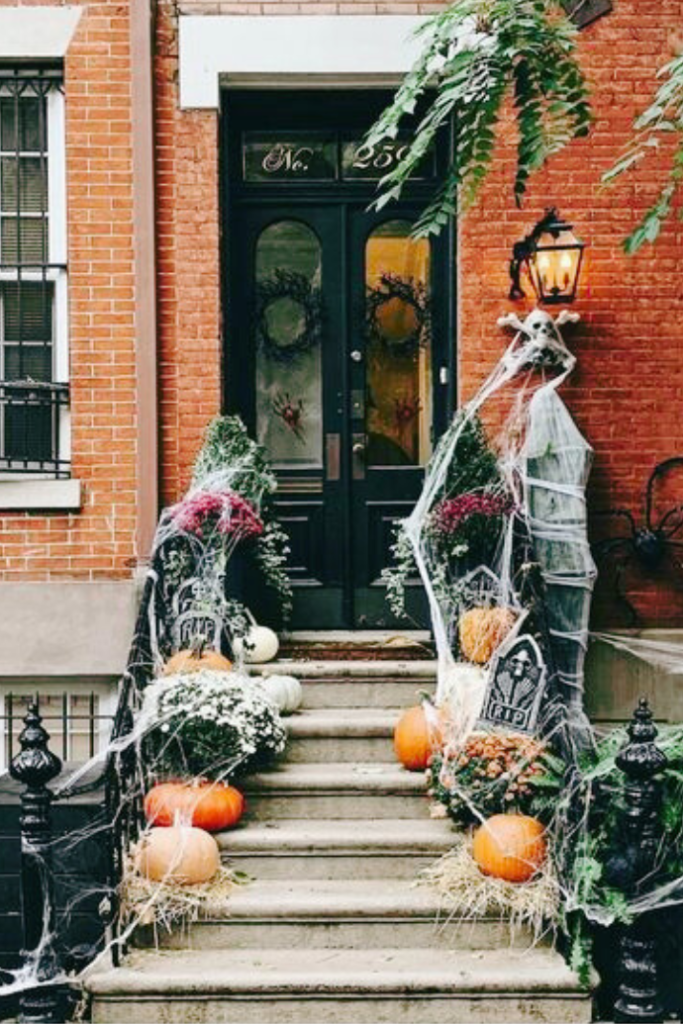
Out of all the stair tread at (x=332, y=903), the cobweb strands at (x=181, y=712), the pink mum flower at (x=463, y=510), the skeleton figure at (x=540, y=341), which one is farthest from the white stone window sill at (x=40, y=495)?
the stair tread at (x=332, y=903)

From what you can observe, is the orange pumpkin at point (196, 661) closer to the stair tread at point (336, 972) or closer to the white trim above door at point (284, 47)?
the stair tread at point (336, 972)

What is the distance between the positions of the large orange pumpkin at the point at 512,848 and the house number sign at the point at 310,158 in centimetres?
437

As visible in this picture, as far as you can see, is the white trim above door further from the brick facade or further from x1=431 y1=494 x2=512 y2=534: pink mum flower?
x1=431 y1=494 x2=512 y2=534: pink mum flower

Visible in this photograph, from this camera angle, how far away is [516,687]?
6.59 meters

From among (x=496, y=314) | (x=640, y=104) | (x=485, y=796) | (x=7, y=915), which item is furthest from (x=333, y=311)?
(x=7, y=915)

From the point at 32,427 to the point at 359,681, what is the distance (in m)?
2.60

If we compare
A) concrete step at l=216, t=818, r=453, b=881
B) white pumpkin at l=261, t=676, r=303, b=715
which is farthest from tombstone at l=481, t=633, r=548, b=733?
white pumpkin at l=261, t=676, r=303, b=715

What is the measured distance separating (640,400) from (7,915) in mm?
→ 4693

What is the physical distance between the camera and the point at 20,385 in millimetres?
8227

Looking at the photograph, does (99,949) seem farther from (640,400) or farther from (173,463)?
(640,400)

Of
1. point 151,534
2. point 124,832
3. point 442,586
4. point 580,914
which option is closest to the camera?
point 580,914

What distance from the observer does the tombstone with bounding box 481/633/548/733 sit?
6531 mm

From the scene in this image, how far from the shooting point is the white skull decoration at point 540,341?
26.5 feet

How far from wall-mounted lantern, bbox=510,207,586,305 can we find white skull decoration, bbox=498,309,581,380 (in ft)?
0.43
